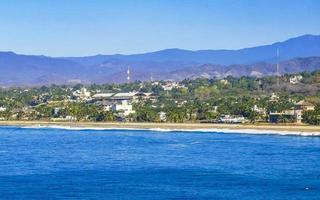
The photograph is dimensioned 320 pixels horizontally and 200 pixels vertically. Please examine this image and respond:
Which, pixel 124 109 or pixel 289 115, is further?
pixel 124 109

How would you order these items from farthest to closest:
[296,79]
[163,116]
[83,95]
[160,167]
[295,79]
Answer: [295,79], [296,79], [83,95], [163,116], [160,167]

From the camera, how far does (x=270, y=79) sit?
71.2 m

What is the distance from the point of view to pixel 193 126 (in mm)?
42094

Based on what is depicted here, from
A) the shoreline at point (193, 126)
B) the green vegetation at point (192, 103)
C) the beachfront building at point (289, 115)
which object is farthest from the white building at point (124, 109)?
the beachfront building at point (289, 115)

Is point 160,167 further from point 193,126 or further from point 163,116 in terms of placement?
point 163,116

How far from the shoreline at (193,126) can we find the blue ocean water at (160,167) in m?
2.94

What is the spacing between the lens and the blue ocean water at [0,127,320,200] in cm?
1930

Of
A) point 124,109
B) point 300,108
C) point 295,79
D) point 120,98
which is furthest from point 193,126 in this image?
point 295,79

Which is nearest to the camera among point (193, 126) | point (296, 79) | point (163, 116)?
point (193, 126)

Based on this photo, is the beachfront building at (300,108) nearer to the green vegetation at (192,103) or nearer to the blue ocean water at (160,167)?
the green vegetation at (192,103)

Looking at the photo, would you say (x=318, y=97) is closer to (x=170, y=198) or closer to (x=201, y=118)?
(x=201, y=118)

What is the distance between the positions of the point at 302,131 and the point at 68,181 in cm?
1921

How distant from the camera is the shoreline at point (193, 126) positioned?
3859 centimetres

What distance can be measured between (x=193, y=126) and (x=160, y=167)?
18336 millimetres
